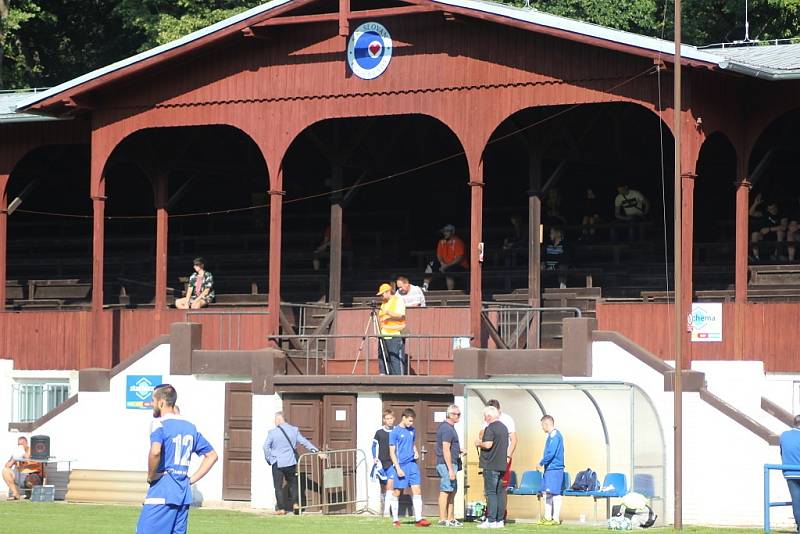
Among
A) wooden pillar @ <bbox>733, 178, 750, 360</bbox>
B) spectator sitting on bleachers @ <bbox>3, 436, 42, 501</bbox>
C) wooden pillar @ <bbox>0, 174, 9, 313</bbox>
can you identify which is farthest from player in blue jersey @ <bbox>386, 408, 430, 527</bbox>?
wooden pillar @ <bbox>0, 174, 9, 313</bbox>

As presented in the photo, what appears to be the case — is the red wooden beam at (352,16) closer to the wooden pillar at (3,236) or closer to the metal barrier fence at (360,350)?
the metal barrier fence at (360,350)

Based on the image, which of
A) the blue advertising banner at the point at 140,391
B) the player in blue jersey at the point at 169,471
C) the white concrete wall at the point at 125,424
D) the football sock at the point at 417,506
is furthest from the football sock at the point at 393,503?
the player in blue jersey at the point at 169,471

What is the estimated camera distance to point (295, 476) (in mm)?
28812

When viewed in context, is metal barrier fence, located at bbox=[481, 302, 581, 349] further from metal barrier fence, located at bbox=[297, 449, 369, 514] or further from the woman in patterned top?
the woman in patterned top

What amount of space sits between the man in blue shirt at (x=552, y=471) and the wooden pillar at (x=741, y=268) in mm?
4495

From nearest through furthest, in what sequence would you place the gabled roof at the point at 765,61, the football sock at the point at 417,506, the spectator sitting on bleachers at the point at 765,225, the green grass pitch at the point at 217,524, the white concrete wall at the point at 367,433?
the green grass pitch at the point at 217,524
the football sock at the point at 417,506
the gabled roof at the point at 765,61
the white concrete wall at the point at 367,433
the spectator sitting on bleachers at the point at 765,225

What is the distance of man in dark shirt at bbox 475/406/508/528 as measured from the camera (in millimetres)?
24469

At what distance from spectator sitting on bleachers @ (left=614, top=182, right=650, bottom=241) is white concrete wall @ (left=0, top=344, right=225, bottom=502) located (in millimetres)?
8460

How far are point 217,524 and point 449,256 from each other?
31.9 ft

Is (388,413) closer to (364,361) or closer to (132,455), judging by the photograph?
(364,361)

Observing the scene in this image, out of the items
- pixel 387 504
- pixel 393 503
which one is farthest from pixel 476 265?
pixel 393 503

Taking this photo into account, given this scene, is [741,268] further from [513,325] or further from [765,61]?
[513,325]

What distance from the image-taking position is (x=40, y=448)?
32.0 meters

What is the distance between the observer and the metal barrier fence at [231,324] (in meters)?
31.4
